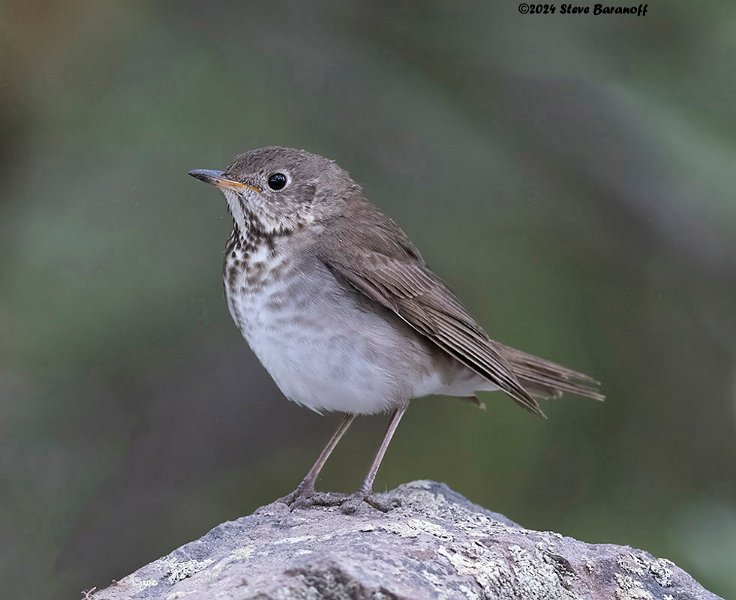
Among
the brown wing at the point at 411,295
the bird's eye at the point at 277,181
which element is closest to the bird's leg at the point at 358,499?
the brown wing at the point at 411,295

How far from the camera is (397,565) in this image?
11.0 feet

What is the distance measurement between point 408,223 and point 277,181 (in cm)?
109

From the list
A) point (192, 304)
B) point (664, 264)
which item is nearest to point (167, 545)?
point (192, 304)

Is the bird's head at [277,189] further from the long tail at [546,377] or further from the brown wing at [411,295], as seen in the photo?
the long tail at [546,377]

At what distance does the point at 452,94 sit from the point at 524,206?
678 mm

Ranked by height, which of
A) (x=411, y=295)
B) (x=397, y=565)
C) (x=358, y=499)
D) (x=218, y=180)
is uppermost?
(x=218, y=180)

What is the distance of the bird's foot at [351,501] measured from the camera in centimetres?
452

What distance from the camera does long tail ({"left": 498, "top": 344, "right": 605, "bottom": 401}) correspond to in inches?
216

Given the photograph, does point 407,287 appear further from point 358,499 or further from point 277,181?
point 358,499

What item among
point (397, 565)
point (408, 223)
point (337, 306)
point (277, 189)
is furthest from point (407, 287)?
point (397, 565)

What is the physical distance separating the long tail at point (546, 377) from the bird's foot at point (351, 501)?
1.12 m

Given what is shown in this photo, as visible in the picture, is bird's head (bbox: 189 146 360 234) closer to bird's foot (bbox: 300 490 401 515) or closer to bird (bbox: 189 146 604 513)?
bird (bbox: 189 146 604 513)

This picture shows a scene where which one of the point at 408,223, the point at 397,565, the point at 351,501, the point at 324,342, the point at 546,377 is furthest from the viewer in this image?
the point at 408,223

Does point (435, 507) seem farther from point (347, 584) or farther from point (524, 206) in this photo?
point (524, 206)
